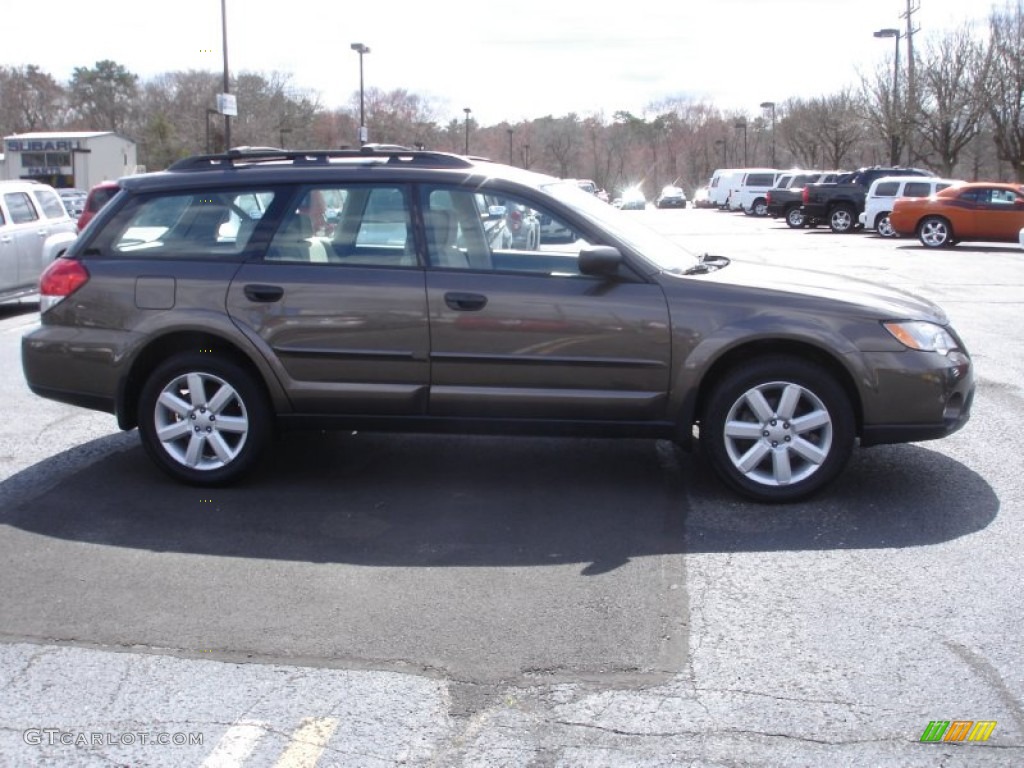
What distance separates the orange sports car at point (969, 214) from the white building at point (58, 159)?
5039 centimetres

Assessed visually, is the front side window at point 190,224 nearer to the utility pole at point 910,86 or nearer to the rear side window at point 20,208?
the rear side window at point 20,208

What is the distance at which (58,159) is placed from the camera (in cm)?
6488

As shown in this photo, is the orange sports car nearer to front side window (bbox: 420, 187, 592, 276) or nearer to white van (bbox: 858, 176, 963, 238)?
white van (bbox: 858, 176, 963, 238)

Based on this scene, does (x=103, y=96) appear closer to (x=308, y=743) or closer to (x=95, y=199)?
(x=95, y=199)

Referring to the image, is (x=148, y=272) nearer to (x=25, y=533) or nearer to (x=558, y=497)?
(x=25, y=533)

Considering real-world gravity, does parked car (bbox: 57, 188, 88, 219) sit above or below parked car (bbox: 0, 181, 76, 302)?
above

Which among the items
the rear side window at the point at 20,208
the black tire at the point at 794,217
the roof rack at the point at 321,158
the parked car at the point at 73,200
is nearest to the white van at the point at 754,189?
the black tire at the point at 794,217

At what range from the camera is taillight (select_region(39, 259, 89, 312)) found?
6.22 m

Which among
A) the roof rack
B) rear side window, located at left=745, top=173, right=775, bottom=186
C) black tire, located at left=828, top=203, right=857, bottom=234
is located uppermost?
rear side window, located at left=745, top=173, right=775, bottom=186

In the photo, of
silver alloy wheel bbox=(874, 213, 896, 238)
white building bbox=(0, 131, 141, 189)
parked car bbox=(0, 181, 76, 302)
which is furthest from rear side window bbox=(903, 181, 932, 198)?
white building bbox=(0, 131, 141, 189)

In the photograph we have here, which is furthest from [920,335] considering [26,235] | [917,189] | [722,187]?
[722,187]

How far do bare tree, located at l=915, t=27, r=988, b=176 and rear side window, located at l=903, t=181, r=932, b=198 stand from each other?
17.4 meters

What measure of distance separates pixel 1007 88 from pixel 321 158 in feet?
144

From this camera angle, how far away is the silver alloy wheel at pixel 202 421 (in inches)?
239
